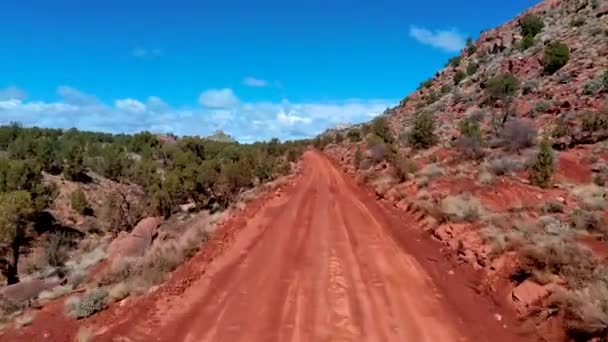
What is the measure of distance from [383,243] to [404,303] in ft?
15.3

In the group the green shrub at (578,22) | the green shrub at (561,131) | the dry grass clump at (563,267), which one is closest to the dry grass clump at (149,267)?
the dry grass clump at (563,267)

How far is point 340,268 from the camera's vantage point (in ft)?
39.1

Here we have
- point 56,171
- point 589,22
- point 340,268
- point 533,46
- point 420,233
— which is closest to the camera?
point 340,268

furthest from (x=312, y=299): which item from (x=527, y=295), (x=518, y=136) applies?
(x=518, y=136)

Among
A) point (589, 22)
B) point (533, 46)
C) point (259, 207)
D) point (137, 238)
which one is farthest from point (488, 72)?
point (137, 238)

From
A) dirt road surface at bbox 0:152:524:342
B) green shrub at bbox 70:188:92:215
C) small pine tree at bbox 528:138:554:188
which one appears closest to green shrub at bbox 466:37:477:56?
green shrub at bbox 70:188:92:215

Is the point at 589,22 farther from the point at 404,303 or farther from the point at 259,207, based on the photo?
the point at 404,303

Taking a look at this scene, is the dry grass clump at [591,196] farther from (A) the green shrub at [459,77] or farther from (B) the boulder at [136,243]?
(A) the green shrub at [459,77]

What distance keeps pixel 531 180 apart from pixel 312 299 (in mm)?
12614

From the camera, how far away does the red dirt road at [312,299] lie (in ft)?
28.0

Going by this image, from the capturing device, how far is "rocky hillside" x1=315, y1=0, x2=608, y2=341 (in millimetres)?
9242

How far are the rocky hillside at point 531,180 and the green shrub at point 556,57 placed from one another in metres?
0.10

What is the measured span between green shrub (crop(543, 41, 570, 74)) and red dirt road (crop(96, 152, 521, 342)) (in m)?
36.6

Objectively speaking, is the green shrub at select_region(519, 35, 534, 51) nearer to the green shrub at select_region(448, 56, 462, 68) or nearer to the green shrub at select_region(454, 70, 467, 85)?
the green shrub at select_region(454, 70, 467, 85)
